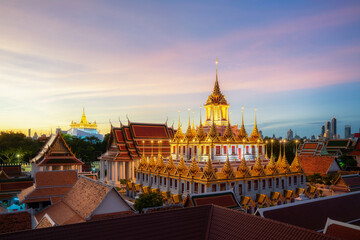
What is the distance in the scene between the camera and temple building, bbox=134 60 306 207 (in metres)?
26.9

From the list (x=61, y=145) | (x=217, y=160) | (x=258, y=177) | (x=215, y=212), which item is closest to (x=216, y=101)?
(x=217, y=160)

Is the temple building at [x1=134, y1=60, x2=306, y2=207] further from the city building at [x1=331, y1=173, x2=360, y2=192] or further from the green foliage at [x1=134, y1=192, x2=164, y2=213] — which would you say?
the green foliage at [x1=134, y1=192, x2=164, y2=213]

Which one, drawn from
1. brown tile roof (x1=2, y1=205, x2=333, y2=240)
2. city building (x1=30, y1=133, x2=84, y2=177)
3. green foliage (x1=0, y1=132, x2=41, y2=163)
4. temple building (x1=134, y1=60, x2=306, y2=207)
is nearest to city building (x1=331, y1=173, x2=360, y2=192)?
temple building (x1=134, y1=60, x2=306, y2=207)

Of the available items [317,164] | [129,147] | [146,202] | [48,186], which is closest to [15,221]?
[48,186]

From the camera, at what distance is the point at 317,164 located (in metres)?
43.0

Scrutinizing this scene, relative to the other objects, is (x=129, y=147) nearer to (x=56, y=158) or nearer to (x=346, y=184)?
(x=56, y=158)

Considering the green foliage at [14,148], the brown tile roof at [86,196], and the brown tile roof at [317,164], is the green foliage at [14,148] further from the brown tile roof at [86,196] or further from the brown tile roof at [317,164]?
the brown tile roof at [317,164]

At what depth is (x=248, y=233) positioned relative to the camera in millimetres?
10719

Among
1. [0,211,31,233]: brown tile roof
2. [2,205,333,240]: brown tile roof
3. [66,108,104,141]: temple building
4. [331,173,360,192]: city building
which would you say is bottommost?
[331,173,360,192]: city building

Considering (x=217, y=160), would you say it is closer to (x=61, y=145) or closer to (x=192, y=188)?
(x=192, y=188)

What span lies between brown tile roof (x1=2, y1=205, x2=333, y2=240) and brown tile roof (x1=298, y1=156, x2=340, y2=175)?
3533 centimetres

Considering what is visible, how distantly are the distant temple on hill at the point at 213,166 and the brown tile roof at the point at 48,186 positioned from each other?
34.9 ft

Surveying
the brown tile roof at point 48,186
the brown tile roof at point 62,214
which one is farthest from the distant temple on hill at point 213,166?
the brown tile roof at point 62,214

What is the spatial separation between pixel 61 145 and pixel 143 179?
1280 centimetres
